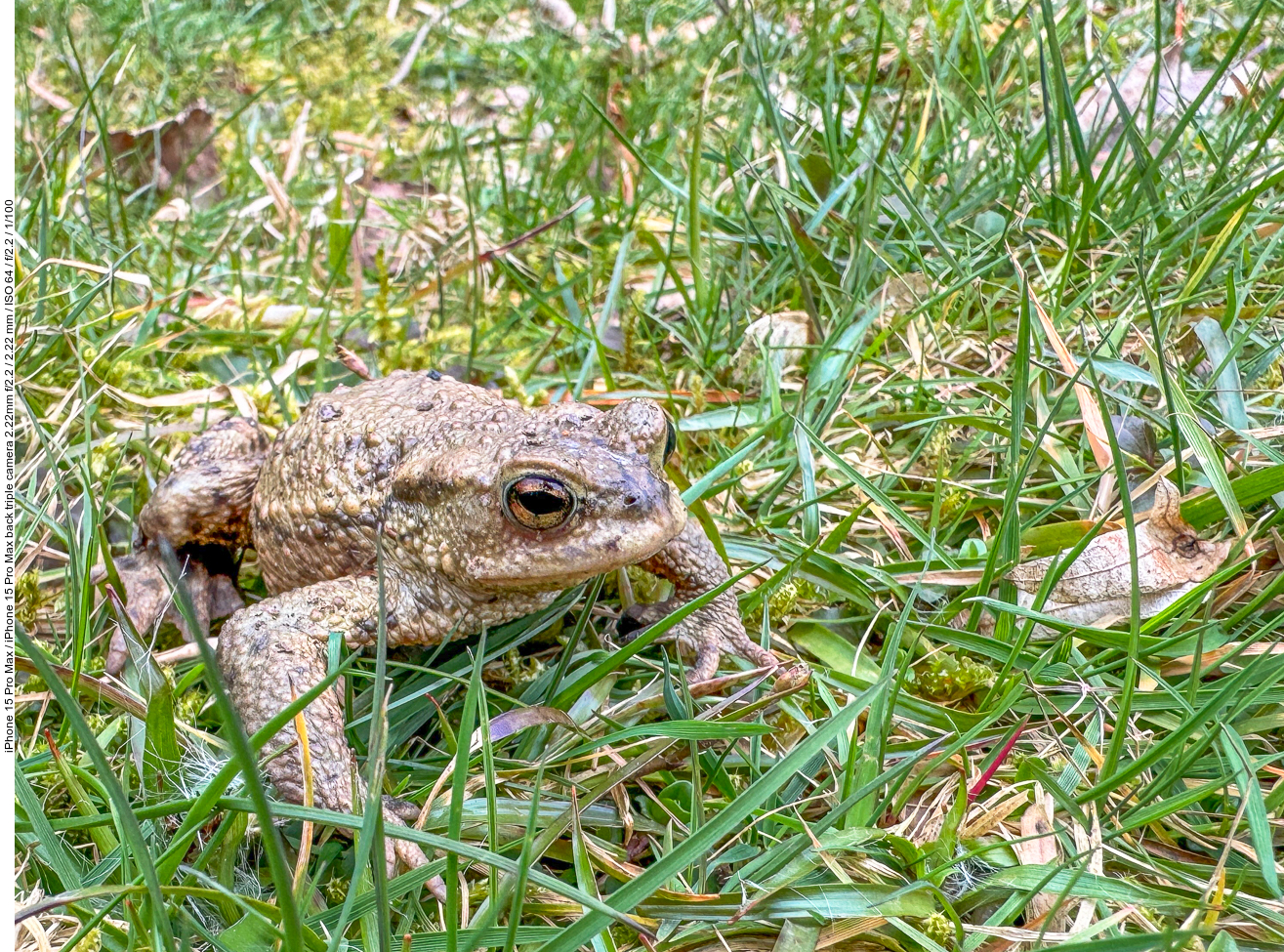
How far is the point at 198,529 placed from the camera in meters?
2.97

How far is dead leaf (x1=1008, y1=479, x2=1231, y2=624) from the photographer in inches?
102

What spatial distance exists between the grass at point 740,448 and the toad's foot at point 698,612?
0.29 feet

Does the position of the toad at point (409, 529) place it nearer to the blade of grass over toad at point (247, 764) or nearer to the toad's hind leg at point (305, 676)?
the toad's hind leg at point (305, 676)

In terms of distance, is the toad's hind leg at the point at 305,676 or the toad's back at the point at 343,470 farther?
the toad's back at the point at 343,470

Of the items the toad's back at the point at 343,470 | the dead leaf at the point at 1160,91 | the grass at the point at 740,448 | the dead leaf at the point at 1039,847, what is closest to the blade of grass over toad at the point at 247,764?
the grass at the point at 740,448

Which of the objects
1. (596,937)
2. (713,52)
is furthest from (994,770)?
(713,52)

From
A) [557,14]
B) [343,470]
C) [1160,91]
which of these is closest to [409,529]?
[343,470]

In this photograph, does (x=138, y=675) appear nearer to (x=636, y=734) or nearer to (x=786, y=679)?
(x=636, y=734)

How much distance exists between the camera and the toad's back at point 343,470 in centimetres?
264

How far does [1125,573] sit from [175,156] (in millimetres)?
4354

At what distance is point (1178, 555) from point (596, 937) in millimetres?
1793

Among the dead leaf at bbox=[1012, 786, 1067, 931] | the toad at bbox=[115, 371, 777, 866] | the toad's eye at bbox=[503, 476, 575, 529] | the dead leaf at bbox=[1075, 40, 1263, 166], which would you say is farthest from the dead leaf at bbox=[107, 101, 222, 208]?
the dead leaf at bbox=[1012, 786, 1067, 931]

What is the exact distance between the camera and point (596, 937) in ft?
6.32

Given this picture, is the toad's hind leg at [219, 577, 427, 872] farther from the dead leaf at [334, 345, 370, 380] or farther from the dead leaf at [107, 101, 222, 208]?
the dead leaf at [107, 101, 222, 208]
